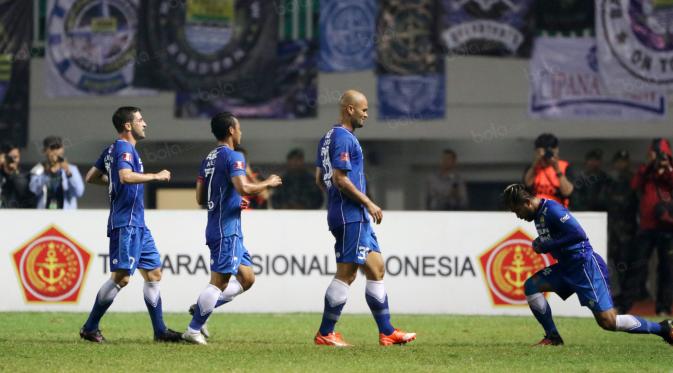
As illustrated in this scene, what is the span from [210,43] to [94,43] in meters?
1.80

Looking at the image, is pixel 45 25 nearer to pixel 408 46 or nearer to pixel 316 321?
pixel 408 46

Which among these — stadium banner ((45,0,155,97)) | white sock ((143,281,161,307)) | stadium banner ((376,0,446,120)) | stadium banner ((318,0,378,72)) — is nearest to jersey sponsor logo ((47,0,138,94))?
stadium banner ((45,0,155,97))

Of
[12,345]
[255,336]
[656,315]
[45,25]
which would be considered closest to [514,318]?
[656,315]

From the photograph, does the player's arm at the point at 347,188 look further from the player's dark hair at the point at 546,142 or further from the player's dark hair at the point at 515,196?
the player's dark hair at the point at 546,142

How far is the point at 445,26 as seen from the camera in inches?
810

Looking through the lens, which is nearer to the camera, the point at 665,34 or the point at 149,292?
the point at 149,292

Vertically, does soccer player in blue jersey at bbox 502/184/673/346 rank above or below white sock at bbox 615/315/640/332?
above

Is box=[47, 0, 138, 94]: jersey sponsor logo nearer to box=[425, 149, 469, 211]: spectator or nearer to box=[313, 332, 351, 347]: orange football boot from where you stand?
box=[425, 149, 469, 211]: spectator

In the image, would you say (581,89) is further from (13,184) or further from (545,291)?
(545,291)

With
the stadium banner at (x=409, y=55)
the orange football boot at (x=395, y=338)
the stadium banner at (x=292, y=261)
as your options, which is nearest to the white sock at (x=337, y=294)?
the orange football boot at (x=395, y=338)

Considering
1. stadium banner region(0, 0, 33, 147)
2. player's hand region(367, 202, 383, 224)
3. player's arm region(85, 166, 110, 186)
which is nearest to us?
player's hand region(367, 202, 383, 224)

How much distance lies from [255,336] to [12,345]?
240cm

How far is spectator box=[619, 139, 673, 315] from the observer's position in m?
16.7

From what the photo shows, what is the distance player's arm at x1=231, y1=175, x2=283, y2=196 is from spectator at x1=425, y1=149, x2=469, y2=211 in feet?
29.5
